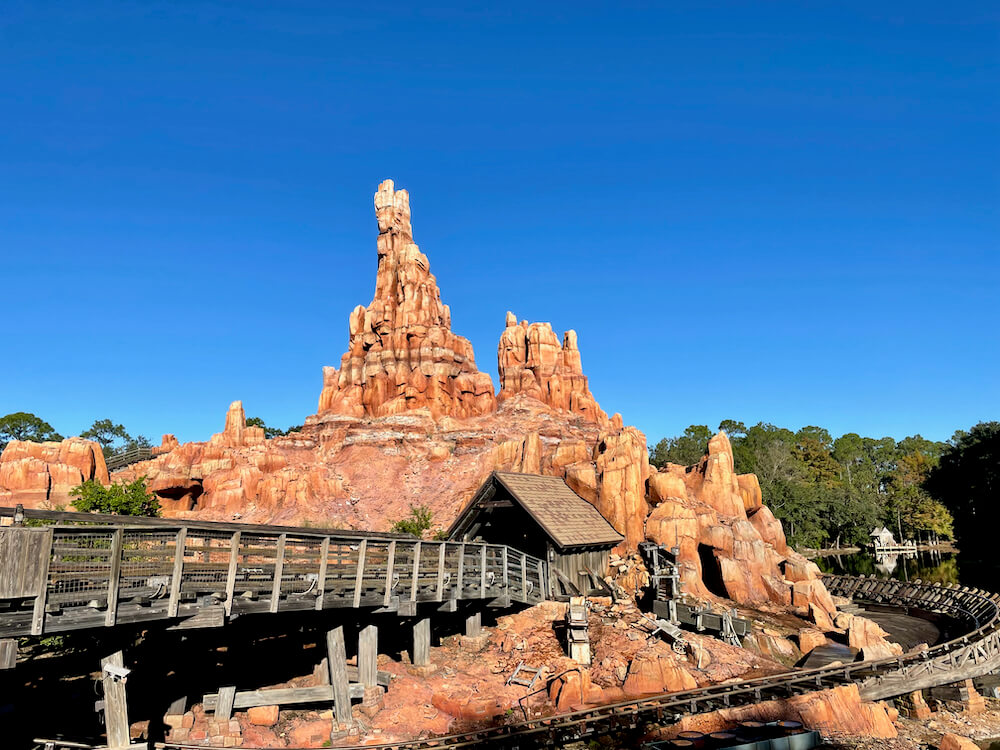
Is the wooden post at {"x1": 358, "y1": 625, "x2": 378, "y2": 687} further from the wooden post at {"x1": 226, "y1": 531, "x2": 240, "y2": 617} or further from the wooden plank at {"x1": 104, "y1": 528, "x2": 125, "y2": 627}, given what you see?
the wooden plank at {"x1": 104, "y1": 528, "x2": 125, "y2": 627}

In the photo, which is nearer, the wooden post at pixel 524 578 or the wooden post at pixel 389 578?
the wooden post at pixel 389 578

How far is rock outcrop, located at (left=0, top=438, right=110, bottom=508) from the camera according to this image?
55031 millimetres

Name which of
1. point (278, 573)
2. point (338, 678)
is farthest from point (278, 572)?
point (338, 678)

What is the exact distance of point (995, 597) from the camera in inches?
1096

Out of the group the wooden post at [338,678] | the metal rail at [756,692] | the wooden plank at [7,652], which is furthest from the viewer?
the wooden post at [338,678]

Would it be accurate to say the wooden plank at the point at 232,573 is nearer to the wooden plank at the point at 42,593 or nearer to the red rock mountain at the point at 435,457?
the wooden plank at the point at 42,593

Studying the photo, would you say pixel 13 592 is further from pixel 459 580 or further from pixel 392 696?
pixel 459 580

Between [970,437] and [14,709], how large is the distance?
8165 cm

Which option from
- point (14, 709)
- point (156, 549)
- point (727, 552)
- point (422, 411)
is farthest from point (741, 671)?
point (422, 411)

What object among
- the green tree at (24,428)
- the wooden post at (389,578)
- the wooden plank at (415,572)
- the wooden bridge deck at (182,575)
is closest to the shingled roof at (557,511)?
the wooden bridge deck at (182,575)

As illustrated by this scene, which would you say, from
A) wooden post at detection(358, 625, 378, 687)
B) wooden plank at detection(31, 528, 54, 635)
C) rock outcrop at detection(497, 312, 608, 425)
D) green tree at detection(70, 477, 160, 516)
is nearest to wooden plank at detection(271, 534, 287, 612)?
wooden post at detection(358, 625, 378, 687)

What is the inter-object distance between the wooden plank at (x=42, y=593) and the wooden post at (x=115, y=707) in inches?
92.3

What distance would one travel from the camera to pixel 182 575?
12.4m

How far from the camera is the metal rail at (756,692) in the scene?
1474cm
